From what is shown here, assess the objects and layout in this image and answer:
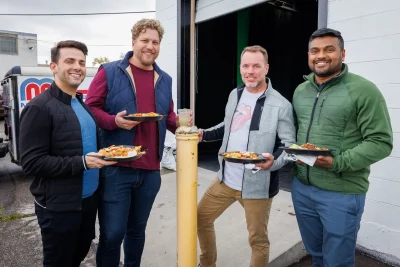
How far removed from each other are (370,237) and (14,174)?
727 centimetres

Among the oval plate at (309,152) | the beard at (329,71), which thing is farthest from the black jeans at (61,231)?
the beard at (329,71)

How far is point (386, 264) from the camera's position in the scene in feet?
10.4

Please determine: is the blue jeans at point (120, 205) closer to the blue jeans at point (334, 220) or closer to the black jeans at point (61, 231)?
the black jeans at point (61, 231)

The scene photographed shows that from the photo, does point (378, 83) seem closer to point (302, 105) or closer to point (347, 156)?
point (302, 105)

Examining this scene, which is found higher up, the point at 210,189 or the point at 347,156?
the point at 347,156

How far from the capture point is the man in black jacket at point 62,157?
1834 mm

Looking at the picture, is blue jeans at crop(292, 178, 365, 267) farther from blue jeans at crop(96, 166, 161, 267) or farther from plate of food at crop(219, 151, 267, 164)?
blue jeans at crop(96, 166, 161, 267)

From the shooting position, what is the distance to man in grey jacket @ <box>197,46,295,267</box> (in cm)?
233

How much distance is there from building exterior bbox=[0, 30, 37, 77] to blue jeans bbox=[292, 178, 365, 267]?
102ft

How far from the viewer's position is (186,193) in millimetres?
2189

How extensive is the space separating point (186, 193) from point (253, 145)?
2.18 ft

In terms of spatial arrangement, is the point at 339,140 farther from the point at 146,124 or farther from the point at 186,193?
the point at 146,124

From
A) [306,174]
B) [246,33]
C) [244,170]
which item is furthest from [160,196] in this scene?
[246,33]

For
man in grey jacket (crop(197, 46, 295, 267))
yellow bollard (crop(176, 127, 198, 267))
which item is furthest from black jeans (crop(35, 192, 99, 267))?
man in grey jacket (crop(197, 46, 295, 267))
